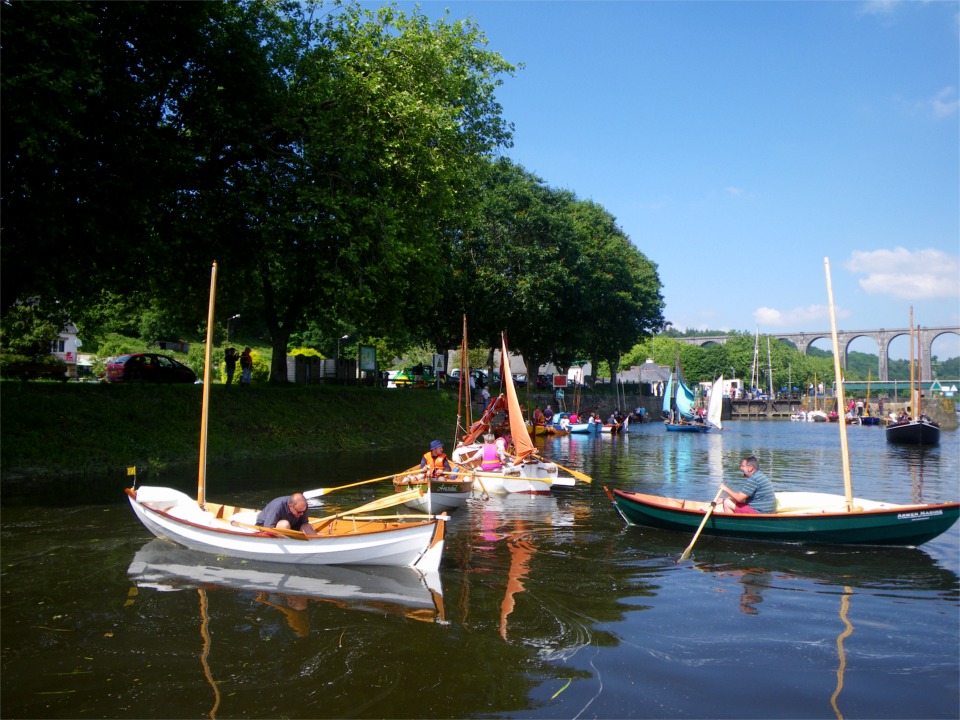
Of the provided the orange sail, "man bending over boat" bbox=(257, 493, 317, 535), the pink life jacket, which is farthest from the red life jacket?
"man bending over boat" bbox=(257, 493, 317, 535)

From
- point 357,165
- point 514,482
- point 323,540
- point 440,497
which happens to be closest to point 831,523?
point 440,497

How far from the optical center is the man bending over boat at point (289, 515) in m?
13.2

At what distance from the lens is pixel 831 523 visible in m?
15.0

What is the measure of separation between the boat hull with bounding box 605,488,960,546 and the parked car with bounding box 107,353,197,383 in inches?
957

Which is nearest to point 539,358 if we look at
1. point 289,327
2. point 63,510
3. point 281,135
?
point 289,327

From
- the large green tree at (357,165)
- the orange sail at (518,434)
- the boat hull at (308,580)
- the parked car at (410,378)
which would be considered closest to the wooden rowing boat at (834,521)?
the boat hull at (308,580)

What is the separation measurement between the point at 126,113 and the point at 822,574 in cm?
2182

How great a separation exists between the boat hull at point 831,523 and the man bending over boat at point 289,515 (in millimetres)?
7813

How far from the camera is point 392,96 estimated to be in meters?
26.9

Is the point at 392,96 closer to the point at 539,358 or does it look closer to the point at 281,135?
the point at 281,135

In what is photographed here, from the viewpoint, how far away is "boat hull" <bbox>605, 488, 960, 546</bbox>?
48.5 feet

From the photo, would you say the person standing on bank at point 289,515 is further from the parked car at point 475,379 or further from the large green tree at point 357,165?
the parked car at point 475,379

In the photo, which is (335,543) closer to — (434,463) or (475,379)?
(434,463)

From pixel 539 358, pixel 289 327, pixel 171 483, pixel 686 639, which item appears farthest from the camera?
pixel 539 358
